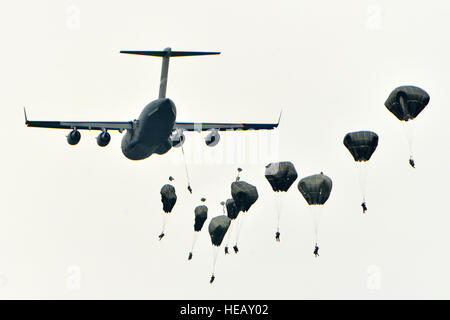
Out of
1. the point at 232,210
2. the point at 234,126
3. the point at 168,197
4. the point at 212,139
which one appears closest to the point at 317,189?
the point at 232,210

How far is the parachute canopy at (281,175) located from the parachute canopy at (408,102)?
996cm

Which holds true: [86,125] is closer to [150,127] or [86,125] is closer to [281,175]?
[150,127]

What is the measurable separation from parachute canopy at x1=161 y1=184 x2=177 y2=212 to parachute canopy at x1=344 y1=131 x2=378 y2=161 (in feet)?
53.9

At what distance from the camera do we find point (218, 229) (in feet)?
207

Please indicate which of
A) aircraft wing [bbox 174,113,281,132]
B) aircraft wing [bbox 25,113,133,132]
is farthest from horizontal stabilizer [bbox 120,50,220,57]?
aircraft wing [bbox 174,113,281,132]

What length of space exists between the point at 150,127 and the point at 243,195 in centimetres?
1118

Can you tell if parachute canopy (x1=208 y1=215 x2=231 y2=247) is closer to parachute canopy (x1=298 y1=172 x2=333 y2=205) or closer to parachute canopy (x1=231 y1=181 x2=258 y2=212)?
parachute canopy (x1=231 y1=181 x2=258 y2=212)

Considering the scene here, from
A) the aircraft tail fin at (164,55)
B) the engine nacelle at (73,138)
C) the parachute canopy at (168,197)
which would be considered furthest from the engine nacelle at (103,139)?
the parachute canopy at (168,197)

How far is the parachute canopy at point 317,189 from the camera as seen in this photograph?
58.3m

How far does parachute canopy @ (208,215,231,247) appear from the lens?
6309 centimetres
